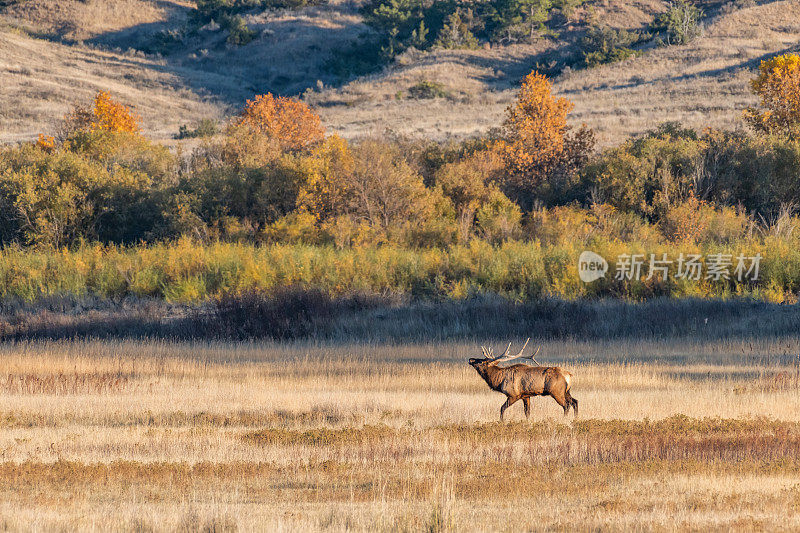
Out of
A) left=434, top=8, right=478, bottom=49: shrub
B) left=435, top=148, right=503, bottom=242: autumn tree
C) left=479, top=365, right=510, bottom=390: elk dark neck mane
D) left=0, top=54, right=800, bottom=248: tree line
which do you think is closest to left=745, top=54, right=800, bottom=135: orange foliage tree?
left=0, top=54, right=800, bottom=248: tree line

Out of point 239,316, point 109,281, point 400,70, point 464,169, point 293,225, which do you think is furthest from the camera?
point 400,70

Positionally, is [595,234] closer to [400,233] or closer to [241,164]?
[400,233]

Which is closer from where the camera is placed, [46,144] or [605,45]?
[46,144]

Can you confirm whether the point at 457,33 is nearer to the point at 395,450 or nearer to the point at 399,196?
the point at 399,196

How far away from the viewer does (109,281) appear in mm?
30562

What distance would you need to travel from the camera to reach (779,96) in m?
47.3

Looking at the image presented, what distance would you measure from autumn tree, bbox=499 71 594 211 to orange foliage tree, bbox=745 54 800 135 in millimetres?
8608

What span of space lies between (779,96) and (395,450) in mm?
41416

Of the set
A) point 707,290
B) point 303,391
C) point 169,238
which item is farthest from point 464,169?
point 303,391

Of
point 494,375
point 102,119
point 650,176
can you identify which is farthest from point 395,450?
point 102,119

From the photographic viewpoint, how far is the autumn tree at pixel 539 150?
40.6m

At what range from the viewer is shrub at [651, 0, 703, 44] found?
90.9 m

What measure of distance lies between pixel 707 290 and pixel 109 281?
1755 cm

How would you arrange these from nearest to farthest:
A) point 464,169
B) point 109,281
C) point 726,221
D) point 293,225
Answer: point 109,281 < point 726,221 < point 293,225 < point 464,169
